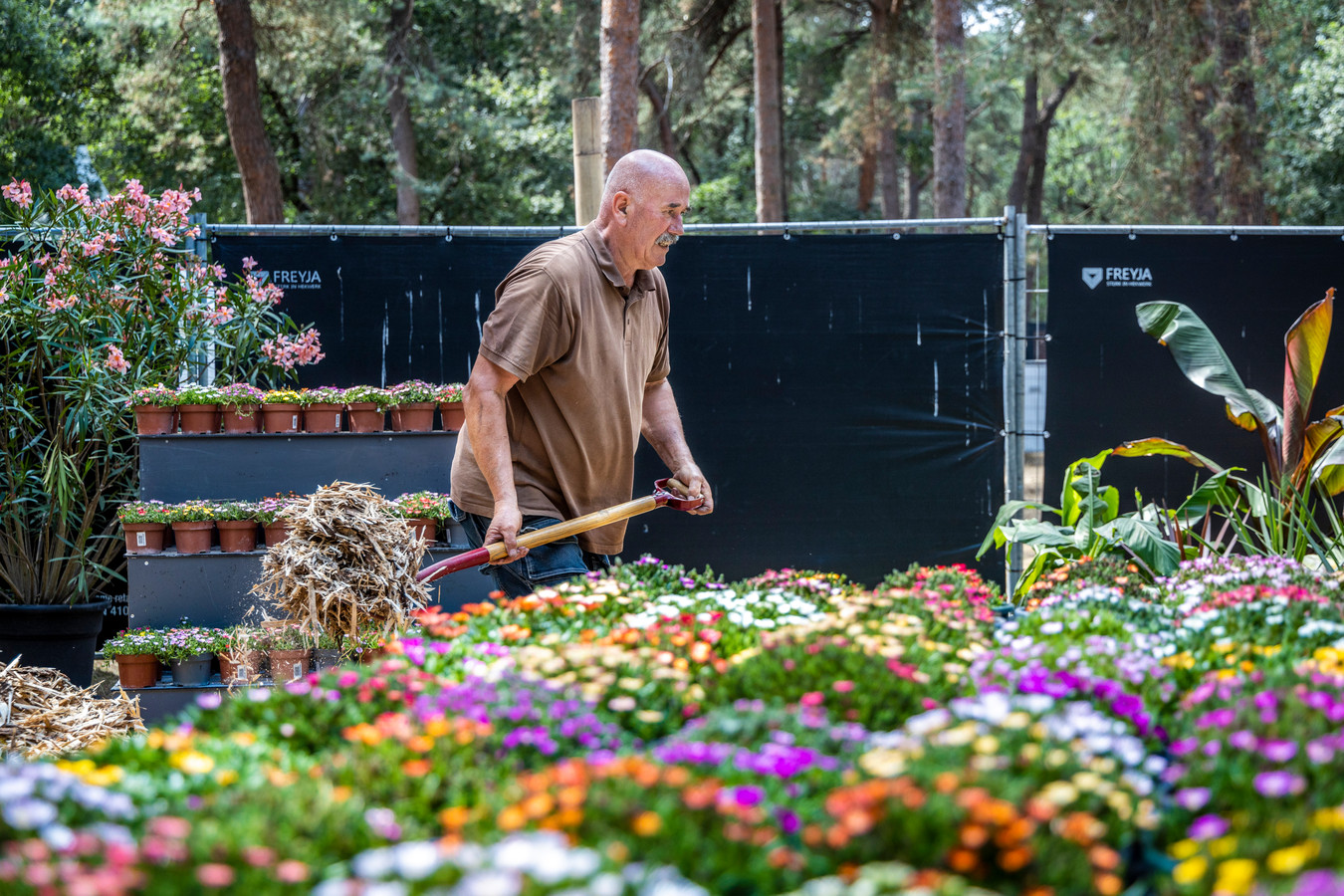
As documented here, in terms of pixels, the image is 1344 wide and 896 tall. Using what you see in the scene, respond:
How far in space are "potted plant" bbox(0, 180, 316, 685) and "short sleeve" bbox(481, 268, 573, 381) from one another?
272 centimetres

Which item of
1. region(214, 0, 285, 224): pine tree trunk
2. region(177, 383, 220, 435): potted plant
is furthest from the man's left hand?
region(214, 0, 285, 224): pine tree trunk

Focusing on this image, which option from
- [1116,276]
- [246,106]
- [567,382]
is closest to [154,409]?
[567,382]

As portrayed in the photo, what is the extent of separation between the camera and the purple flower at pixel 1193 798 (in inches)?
57.6

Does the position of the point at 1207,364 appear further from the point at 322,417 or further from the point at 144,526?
the point at 144,526

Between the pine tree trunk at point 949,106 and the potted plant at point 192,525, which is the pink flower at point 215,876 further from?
the pine tree trunk at point 949,106

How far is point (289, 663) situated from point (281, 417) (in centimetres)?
117

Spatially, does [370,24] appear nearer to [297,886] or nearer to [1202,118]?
[1202,118]

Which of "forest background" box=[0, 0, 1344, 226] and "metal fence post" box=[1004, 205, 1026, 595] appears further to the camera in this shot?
"forest background" box=[0, 0, 1344, 226]

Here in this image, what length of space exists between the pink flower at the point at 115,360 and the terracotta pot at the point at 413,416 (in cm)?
126

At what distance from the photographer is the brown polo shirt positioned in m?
3.25

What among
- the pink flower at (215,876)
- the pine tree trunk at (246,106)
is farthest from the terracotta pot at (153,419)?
the pine tree trunk at (246,106)

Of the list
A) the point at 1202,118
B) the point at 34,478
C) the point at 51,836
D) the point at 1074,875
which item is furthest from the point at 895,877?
the point at 1202,118

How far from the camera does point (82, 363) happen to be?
17.4ft

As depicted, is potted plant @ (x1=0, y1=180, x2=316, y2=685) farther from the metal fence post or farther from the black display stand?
the metal fence post
